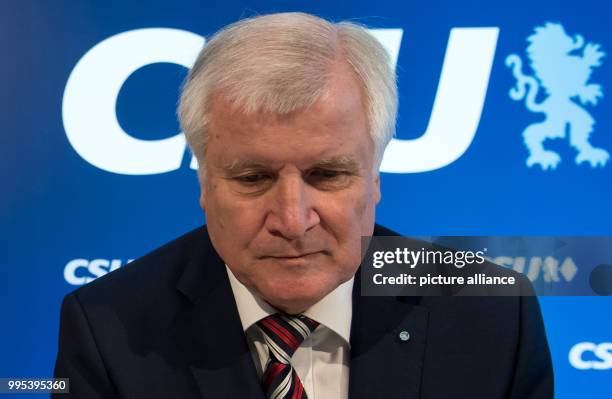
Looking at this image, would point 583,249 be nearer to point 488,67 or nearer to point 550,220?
point 550,220

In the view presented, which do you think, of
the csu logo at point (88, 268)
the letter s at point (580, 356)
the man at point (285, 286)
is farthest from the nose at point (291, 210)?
the letter s at point (580, 356)

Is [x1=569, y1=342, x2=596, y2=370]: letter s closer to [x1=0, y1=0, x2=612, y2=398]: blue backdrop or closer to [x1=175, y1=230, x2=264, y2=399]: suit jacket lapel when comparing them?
[x1=0, y1=0, x2=612, y2=398]: blue backdrop

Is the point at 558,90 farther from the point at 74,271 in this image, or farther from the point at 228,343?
the point at 74,271

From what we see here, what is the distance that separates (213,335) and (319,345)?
23 centimetres

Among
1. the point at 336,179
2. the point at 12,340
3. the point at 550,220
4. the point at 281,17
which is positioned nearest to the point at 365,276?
the point at 336,179

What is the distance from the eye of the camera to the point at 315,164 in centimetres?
175

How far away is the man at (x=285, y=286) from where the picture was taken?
1.75 m

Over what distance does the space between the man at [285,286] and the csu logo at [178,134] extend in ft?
2.28
